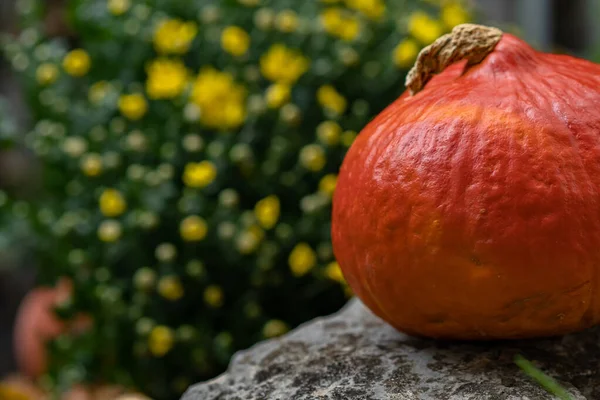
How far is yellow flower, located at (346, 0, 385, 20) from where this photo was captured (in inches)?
84.6

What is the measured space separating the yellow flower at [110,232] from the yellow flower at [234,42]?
0.54 meters

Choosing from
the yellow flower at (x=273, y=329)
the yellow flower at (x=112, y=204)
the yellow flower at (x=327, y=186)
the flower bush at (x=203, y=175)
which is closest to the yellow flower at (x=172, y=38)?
the flower bush at (x=203, y=175)

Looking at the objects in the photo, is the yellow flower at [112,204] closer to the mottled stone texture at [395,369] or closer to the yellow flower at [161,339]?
the yellow flower at [161,339]

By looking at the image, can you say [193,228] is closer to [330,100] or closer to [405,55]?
[330,100]

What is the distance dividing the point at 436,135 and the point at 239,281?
0.95m

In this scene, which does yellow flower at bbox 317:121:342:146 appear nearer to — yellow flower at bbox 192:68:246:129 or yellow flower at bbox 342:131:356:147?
yellow flower at bbox 342:131:356:147

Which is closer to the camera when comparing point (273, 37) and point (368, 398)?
point (368, 398)

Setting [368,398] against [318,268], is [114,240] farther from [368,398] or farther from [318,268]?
[368,398]

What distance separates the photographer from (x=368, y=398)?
98 cm

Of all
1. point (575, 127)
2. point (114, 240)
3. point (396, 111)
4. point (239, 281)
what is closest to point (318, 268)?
point (239, 281)

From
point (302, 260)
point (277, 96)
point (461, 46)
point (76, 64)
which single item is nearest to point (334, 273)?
point (302, 260)

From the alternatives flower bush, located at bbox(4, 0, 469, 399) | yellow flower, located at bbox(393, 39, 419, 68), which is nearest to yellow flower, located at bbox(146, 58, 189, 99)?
flower bush, located at bbox(4, 0, 469, 399)

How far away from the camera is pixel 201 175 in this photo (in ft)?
5.80

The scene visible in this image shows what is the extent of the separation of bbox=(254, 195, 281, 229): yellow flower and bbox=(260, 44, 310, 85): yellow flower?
1.09 feet
